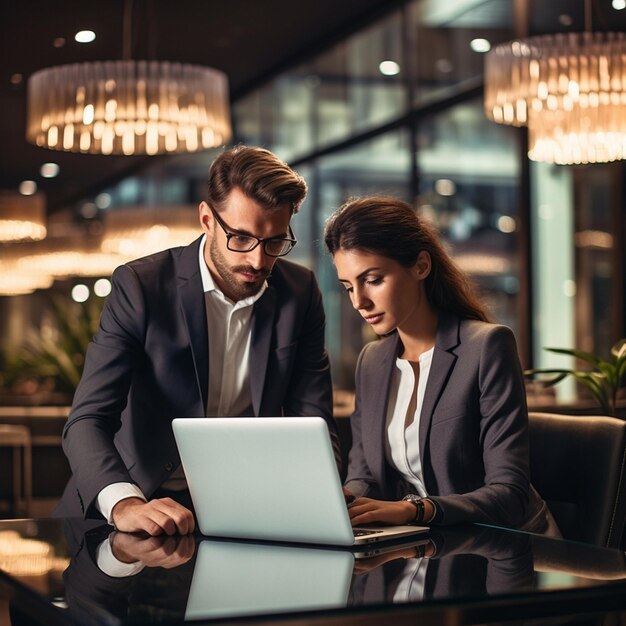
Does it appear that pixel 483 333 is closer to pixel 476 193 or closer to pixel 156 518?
pixel 156 518

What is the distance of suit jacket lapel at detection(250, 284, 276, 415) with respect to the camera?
249cm

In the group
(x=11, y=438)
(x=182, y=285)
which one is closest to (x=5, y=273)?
(x=11, y=438)

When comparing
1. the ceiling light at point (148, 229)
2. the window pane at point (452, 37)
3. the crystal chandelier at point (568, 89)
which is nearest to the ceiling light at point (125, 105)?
the crystal chandelier at point (568, 89)

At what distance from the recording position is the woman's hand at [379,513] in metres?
2.00

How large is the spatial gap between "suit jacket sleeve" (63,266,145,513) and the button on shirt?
24.1 inches

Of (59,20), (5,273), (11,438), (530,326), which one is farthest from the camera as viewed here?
(5,273)

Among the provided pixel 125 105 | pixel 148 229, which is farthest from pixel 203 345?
pixel 148 229

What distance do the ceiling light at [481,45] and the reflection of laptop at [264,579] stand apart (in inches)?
215

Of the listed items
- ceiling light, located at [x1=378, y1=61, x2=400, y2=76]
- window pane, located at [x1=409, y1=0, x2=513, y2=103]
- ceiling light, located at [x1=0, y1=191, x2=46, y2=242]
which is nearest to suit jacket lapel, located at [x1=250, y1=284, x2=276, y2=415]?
window pane, located at [x1=409, y1=0, x2=513, y2=103]

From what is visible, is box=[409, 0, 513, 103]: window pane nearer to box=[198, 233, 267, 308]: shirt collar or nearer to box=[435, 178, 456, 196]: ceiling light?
box=[435, 178, 456, 196]: ceiling light

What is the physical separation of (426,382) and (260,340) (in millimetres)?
397

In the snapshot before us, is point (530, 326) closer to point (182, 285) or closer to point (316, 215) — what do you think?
point (316, 215)

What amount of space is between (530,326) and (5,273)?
873 cm

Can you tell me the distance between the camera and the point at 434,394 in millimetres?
2398
